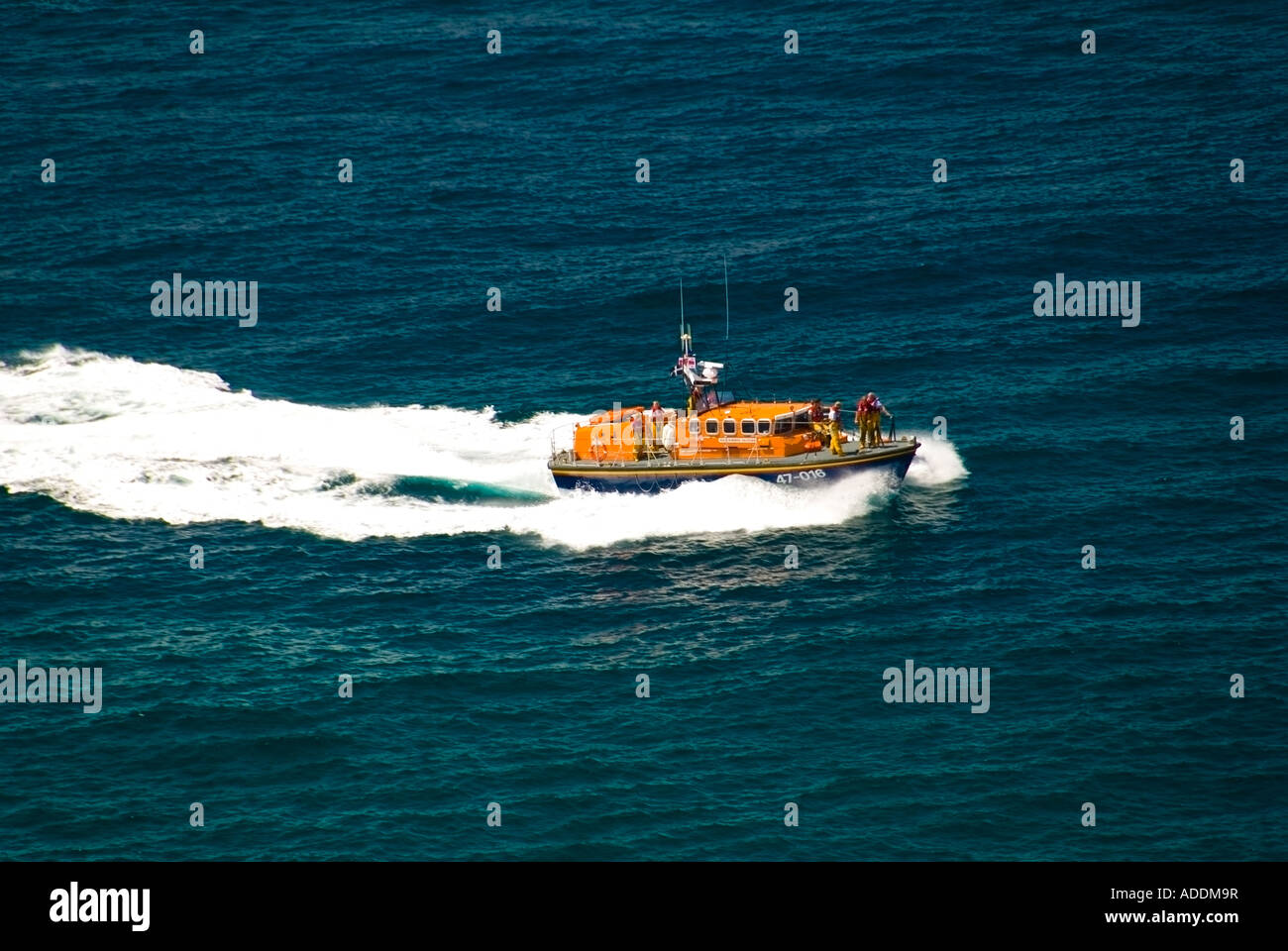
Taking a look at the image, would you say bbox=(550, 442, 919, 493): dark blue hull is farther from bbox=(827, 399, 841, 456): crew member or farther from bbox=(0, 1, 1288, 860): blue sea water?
bbox=(0, 1, 1288, 860): blue sea water

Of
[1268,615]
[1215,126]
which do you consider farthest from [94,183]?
[1268,615]

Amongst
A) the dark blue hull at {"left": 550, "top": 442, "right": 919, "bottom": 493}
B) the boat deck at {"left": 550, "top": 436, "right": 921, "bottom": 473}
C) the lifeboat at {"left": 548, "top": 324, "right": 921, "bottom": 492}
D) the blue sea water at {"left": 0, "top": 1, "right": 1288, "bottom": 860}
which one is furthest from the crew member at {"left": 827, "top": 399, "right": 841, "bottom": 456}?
the blue sea water at {"left": 0, "top": 1, "right": 1288, "bottom": 860}

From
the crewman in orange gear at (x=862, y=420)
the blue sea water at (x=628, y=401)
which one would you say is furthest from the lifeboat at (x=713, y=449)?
the blue sea water at (x=628, y=401)

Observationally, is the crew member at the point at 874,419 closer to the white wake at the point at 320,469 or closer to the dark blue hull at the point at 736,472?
the dark blue hull at the point at 736,472

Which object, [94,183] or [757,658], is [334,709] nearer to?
[757,658]

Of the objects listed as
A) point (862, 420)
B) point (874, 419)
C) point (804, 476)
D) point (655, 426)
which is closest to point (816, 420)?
point (862, 420)
